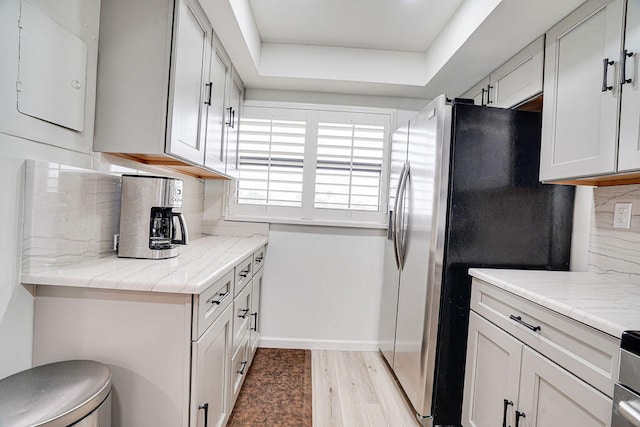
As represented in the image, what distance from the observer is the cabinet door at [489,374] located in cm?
142

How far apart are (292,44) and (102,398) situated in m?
2.46

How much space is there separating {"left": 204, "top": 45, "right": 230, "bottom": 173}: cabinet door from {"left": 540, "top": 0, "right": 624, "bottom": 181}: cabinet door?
1815mm

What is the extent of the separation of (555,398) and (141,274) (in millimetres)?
1554

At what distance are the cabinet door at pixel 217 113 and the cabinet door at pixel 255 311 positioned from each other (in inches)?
33.7

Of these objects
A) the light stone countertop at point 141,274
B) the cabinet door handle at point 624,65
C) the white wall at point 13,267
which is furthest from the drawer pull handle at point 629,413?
the white wall at point 13,267

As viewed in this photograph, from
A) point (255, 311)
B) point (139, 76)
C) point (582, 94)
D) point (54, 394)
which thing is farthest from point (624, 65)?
point (255, 311)

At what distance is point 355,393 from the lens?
220 cm

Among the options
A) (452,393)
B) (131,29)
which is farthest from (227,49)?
(452,393)

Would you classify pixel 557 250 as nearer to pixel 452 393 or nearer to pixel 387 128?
pixel 452 393

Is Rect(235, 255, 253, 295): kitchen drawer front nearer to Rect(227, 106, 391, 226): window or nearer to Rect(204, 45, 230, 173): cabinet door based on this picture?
Rect(204, 45, 230, 173): cabinet door

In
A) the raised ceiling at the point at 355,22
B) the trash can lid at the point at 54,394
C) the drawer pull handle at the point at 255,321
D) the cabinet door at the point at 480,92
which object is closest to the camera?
the trash can lid at the point at 54,394

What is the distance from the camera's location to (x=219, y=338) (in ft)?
4.91

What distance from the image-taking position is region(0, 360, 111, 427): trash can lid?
81 cm

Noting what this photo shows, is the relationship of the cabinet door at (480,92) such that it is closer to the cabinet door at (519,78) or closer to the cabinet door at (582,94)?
the cabinet door at (519,78)
